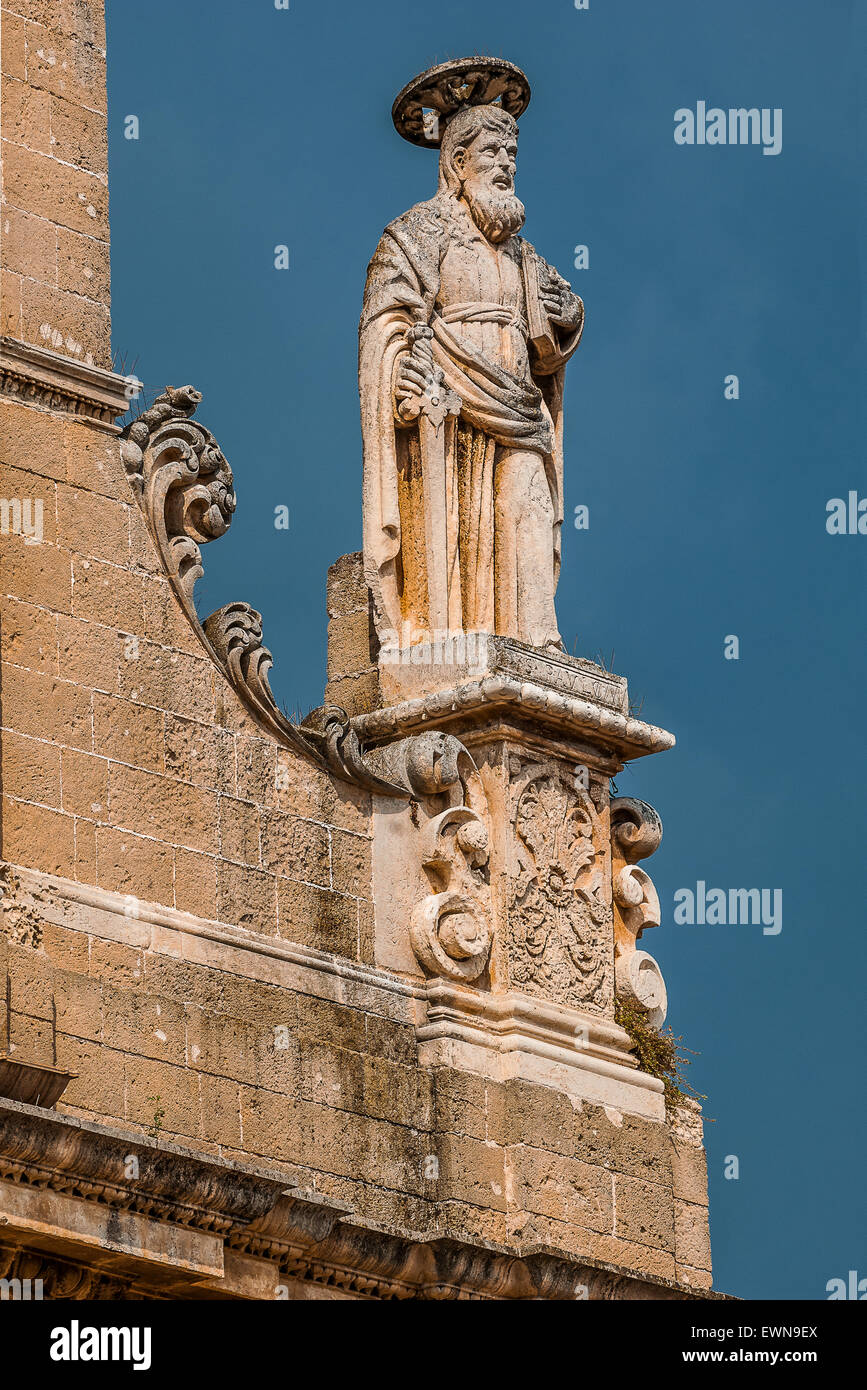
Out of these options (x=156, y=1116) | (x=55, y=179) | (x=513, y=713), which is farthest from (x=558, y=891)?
(x=55, y=179)

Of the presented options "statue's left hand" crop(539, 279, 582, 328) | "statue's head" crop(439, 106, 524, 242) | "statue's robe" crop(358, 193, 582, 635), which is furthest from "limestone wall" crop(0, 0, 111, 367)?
"statue's left hand" crop(539, 279, 582, 328)

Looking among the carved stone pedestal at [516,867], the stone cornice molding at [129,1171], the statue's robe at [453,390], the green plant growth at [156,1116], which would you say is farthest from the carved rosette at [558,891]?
the stone cornice molding at [129,1171]

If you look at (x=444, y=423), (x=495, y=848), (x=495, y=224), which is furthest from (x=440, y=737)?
(x=495, y=224)

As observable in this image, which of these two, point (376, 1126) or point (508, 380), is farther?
point (508, 380)

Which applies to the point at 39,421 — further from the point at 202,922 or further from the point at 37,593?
the point at 202,922

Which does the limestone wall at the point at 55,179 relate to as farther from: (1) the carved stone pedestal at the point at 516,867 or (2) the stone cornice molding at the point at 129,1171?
(2) the stone cornice molding at the point at 129,1171

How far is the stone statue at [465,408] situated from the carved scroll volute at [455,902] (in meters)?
0.91

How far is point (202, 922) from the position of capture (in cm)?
1351

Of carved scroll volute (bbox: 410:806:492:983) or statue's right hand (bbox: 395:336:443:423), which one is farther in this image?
statue's right hand (bbox: 395:336:443:423)

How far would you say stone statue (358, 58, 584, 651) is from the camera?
49.5ft

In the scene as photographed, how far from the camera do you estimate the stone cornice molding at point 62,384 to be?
1352cm

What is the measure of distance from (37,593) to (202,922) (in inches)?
54.5

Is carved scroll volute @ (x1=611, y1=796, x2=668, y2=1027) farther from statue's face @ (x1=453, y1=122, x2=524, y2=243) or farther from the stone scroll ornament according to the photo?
statue's face @ (x1=453, y1=122, x2=524, y2=243)

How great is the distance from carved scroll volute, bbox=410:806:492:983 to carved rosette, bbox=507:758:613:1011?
13 cm
